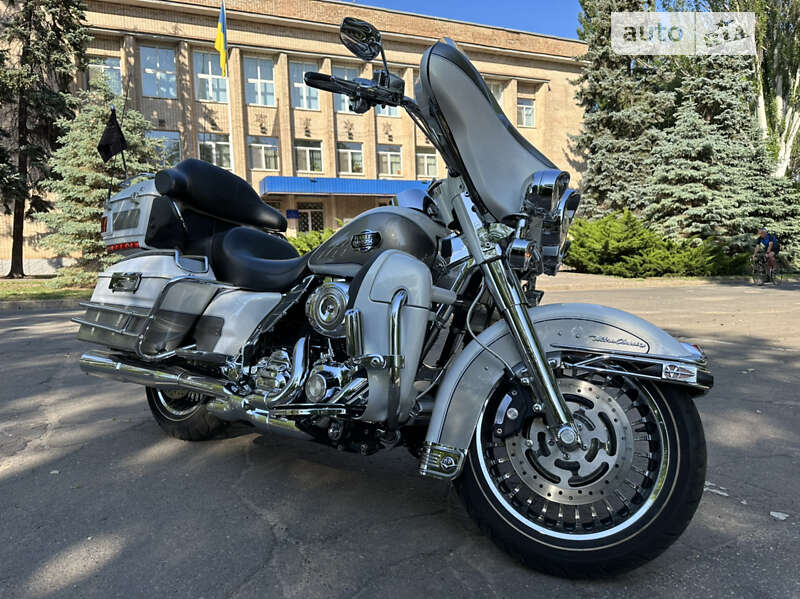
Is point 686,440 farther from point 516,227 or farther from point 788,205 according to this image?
point 788,205

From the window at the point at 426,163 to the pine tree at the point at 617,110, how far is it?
9673mm

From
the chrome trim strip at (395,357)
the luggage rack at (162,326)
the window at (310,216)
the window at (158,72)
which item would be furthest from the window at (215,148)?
the chrome trim strip at (395,357)

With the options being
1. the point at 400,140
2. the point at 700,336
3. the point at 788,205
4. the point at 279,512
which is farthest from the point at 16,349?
the point at 400,140

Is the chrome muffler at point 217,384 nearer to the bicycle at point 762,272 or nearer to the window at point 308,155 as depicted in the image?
the bicycle at point 762,272

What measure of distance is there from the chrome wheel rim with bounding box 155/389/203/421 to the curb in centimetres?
1007

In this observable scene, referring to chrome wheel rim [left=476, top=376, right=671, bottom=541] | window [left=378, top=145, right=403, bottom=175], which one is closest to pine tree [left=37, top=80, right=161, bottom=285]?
chrome wheel rim [left=476, top=376, right=671, bottom=541]

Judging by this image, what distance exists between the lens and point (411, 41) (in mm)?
34125

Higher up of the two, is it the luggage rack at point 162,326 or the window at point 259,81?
the window at point 259,81

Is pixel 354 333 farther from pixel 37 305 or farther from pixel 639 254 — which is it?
pixel 639 254

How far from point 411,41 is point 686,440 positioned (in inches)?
1412

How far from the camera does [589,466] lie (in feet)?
6.93

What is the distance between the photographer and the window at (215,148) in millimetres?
31031

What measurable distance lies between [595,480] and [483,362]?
0.59 meters

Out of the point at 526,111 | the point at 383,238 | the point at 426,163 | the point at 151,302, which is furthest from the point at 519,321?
the point at 526,111
